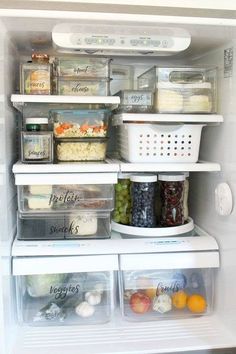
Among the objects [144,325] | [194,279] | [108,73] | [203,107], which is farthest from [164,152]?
[144,325]

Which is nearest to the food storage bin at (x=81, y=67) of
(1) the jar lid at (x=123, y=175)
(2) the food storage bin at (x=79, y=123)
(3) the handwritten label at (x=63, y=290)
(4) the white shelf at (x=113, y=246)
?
(2) the food storage bin at (x=79, y=123)

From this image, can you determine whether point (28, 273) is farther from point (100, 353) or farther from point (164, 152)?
point (164, 152)

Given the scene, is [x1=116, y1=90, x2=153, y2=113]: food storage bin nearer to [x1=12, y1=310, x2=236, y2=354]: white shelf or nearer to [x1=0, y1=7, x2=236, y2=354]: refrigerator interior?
[x1=0, y1=7, x2=236, y2=354]: refrigerator interior

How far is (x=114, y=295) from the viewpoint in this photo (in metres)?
1.14

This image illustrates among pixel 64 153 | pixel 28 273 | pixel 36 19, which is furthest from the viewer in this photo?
pixel 64 153

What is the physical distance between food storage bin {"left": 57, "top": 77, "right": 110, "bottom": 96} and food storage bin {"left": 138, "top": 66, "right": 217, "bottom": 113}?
15 centimetres

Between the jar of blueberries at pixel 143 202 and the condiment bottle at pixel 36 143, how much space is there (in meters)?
0.26

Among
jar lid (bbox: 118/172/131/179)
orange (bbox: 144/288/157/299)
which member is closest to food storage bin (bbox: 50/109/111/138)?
jar lid (bbox: 118/172/131/179)

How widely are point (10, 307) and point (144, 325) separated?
364 mm

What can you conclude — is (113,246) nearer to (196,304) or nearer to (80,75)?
(196,304)

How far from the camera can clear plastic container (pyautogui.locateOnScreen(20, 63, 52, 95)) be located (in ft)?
3.45

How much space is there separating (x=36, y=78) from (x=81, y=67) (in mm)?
130

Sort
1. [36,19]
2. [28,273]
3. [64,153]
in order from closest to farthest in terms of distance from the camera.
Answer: [36,19] → [28,273] → [64,153]

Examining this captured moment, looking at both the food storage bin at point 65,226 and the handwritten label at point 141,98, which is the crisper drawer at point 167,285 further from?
the handwritten label at point 141,98
